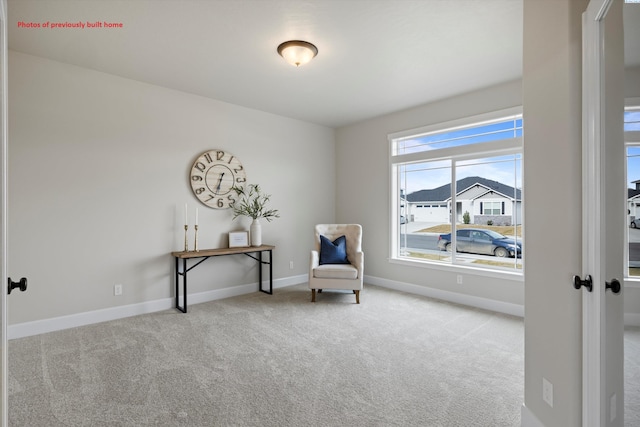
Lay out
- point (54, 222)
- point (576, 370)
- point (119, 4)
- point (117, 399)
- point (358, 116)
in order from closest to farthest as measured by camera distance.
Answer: point (576, 370)
point (117, 399)
point (119, 4)
point (54, 222)
point (358, 116)

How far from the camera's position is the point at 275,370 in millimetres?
2441

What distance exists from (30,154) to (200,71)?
1.82 m

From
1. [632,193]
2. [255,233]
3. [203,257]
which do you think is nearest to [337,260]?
[255,233]

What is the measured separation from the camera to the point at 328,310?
3885mm

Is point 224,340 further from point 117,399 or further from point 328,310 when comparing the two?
point 328,310

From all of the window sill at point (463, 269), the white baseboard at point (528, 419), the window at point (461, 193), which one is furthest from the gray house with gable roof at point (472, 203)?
the white baseboard at point (528, 419)

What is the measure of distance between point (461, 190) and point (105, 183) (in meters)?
4.34

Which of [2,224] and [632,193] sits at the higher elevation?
[632,193]

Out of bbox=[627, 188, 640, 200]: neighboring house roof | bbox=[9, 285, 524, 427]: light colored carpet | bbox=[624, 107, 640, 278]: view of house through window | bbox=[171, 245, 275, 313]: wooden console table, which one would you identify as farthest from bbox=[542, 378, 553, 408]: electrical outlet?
bbox=[171, 245, 275, 313]: wooden console table

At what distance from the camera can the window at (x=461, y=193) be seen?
12.7 ft

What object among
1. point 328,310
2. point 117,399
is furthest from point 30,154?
point 328,310

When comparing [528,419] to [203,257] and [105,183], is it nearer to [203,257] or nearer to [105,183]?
[203,257]

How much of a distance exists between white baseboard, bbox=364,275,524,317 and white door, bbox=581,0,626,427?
2614mm

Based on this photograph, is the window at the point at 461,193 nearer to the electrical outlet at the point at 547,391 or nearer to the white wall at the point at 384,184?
the white wall at the point at 384,184
